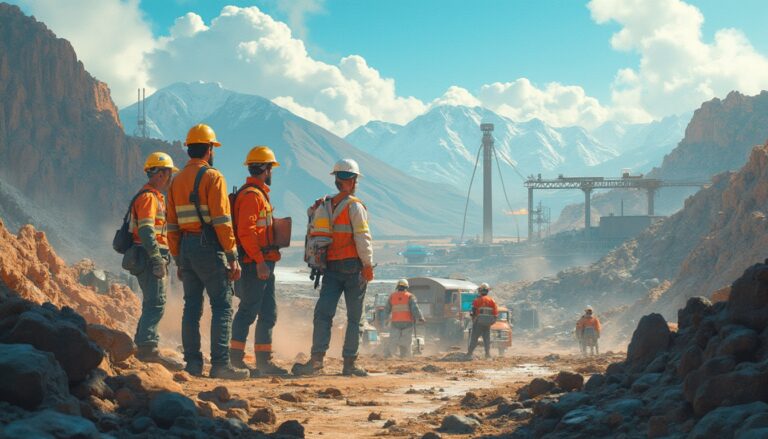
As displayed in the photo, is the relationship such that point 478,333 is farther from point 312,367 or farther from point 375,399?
point 375,399

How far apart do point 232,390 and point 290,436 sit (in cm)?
290

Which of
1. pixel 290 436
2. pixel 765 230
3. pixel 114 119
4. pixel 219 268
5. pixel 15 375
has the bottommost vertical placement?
pixel 290 436

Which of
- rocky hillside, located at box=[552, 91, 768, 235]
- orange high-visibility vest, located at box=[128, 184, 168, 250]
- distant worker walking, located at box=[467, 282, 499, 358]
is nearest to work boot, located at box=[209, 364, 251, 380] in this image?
orange high-visibility vest, located at box=[128, 184, 168, 250]

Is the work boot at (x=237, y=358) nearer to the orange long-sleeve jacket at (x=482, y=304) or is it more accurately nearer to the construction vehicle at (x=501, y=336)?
the orange long-sleeve jacket at (x=482, y=304)

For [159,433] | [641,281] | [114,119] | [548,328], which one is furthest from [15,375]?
[114,119]

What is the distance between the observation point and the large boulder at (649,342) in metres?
8.15

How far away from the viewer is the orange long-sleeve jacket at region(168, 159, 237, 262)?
1000cm

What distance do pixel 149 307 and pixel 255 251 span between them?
45.2 inches

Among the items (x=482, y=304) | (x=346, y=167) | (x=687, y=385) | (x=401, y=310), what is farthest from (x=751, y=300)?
(x=401, y=310)

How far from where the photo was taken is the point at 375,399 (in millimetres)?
9688

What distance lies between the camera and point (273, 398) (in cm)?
914

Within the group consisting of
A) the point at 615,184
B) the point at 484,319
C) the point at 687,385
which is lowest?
the point at 687,385

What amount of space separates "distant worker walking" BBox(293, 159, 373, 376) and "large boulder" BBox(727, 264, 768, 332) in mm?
4961

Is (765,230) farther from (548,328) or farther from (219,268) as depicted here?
(219,268)
